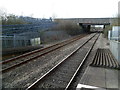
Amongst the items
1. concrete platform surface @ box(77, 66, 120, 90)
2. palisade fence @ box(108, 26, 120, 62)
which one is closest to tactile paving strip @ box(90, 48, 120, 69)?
palisade fence @ box(108, 26, 120, 62)

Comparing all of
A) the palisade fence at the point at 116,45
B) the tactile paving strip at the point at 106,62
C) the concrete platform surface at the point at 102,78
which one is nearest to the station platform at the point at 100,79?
the concrete platform surface at the point at 102,78

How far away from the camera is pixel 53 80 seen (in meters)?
6.05

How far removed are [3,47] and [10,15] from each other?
513 inches

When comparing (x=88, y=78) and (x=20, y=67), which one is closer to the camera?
(x=88, y=78)

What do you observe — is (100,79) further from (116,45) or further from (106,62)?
(116,45)

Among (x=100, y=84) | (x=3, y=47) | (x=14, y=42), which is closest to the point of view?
(x=100, y=84)

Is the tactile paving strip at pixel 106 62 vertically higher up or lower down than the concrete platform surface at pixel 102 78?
higher up

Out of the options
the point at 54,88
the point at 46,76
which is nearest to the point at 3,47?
the point at 46,76

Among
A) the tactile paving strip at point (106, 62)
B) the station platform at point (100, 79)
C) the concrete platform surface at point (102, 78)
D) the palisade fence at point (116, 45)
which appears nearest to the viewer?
the station platform at point (100, 79)

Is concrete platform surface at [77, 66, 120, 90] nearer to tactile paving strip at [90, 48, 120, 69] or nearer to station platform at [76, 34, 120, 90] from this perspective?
station platform at [76, 34, 120, 90]

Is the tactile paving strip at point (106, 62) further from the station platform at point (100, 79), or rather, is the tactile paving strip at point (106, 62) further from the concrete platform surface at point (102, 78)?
the concrete platform surface at point (102, 78)

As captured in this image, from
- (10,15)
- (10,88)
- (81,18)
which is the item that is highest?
(81,18)

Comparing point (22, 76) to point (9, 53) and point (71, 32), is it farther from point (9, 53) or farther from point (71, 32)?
point (71, 32)

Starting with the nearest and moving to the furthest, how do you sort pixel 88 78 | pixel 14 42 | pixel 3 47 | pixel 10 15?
pixel 88 78, pixel 3 47, pixel 14 42, pixel 10 15
